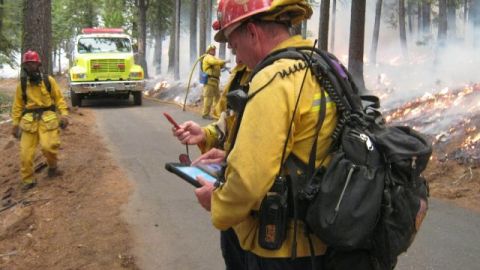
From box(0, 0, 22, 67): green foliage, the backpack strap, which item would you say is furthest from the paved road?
box(0, 0, 22, 67): green foliage

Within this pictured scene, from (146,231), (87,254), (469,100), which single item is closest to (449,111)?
(469,100)

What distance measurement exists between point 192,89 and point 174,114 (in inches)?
194

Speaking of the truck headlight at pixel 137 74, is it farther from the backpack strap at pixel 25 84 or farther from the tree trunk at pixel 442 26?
the tree trunk at pixel 442 26

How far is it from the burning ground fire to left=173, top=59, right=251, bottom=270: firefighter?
5646mm

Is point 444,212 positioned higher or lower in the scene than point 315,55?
lower

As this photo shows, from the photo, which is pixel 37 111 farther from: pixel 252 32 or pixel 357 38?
pixel 357 38

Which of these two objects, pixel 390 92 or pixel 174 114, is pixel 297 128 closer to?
pixel 390 92

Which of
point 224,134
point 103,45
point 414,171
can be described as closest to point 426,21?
point 103,45

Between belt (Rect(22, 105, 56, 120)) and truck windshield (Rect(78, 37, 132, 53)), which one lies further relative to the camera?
truck windshield (Rect(78, 37, 132, 53))

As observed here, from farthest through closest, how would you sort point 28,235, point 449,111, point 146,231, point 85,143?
point 85,143 < point 449,111 < point 28,235 < point 146,231

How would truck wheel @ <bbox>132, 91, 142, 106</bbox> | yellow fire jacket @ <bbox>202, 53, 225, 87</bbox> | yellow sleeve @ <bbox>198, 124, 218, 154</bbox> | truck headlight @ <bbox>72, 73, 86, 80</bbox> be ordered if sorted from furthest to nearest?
truck wheel @ <bbox>132, 91, 142, 106</bbox>
truck headlight @ <bbox>72, 73, 86, 80</bbox>
yellow fire jacket @ <bbox>202, 53, 225, 87</bbox>
yellow sleeve @ <bbox>198, 124, 218, 154</bbox>

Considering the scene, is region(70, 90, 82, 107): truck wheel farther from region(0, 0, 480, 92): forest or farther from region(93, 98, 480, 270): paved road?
region(93, 98, 480, 270): paved road

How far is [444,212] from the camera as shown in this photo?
5.94 metres

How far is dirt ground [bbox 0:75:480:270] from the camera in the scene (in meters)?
4.94
